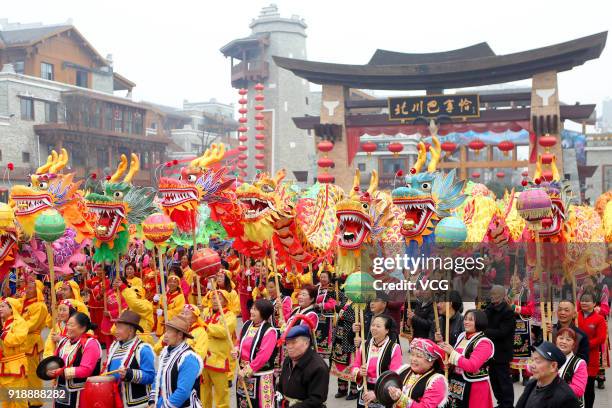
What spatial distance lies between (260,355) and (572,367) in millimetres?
2315

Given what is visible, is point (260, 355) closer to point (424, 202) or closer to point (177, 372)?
point (177, 372)

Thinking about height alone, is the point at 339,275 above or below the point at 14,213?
below

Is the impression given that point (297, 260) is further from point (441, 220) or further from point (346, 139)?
point (346, 139)

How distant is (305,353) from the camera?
460cm

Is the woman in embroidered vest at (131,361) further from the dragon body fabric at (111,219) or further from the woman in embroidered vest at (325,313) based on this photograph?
the woman in embroidered vest at (325,313)

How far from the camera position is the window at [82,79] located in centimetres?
3234

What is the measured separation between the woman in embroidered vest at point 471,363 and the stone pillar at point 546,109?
1532 cm

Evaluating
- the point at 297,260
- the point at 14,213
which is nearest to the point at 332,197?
the point at 297,260

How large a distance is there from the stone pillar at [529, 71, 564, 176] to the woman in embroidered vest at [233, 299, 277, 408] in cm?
1574

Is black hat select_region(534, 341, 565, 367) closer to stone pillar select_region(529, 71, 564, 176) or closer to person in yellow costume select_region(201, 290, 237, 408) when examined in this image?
person in yellow costume select_region(201, 290, 237, 408)

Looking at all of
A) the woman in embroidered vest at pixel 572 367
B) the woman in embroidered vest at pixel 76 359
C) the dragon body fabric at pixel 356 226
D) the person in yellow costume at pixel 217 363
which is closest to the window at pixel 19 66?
the dragon body fabric at pixel 356 226

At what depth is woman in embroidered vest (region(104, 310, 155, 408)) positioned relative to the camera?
5.24 metres

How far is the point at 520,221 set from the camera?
11383 millimetres

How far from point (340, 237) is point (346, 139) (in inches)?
586
